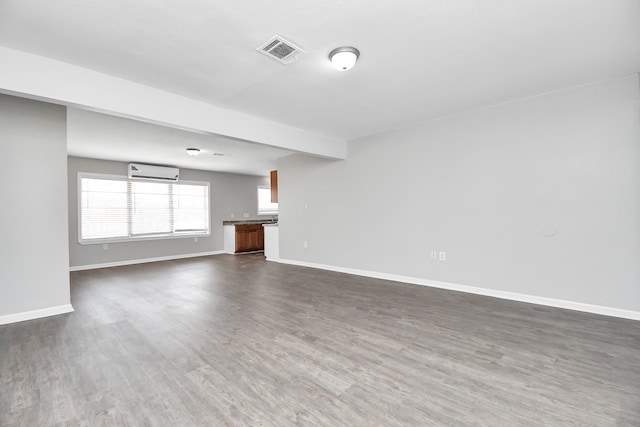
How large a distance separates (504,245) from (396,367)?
2.49 metres

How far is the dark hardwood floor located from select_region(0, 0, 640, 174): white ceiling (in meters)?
2.45

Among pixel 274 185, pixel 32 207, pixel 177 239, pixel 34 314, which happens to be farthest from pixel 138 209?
pixel 34 314

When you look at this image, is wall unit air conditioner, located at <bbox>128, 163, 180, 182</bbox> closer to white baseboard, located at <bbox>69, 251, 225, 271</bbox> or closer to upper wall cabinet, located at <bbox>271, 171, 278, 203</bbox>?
white baseboard, located at <bbox>69, 251, 225, 271</bbox>

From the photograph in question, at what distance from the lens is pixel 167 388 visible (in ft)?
5.98

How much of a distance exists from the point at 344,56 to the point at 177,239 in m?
6.78

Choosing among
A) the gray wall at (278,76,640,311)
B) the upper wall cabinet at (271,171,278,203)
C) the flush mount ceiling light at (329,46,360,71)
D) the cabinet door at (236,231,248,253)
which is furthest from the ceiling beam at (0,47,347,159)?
the cabinet door at (236,231,248,253)

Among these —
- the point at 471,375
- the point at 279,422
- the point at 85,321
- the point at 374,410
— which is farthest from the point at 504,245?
the point at 85,321

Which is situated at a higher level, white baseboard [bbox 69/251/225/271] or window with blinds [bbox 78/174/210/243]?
window with blinds [bbox 78/174/210/243]

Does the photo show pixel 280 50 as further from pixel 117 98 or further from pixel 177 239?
pixel 177 239

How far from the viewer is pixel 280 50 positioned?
2324mm

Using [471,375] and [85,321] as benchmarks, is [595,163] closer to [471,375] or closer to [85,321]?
[471,375]

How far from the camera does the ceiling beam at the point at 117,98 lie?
90.6 inches

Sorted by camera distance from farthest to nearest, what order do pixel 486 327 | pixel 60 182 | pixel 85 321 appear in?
pixel 60 182 → pixel 85 321 → pixel 486 327

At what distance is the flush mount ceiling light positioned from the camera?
2322 mm
